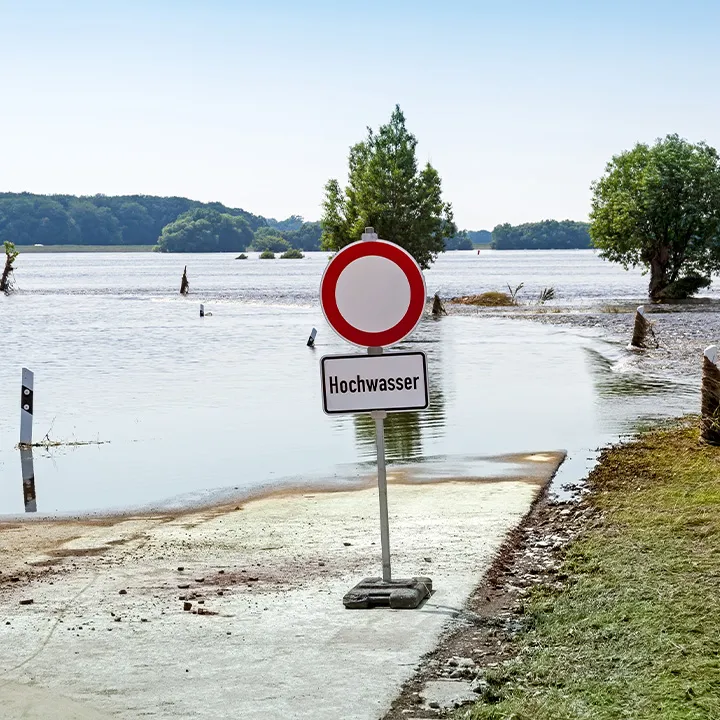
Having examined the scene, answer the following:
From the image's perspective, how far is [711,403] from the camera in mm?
12867

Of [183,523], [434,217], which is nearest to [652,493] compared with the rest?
[183,523]

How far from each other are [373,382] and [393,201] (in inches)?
2824

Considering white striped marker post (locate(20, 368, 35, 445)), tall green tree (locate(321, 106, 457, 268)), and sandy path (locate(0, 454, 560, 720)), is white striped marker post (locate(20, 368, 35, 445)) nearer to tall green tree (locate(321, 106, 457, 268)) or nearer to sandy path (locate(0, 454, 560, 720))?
sandy path (locate(0, 454, 560, 720))

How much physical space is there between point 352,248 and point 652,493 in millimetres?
4570

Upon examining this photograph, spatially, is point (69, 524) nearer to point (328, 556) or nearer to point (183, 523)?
point (183, 523)

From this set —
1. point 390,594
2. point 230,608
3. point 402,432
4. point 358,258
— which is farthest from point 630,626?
point 402,432

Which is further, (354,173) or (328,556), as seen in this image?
(354,173)

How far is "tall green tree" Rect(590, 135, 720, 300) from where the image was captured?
67312mm

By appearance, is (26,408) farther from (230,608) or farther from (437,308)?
(437,308)

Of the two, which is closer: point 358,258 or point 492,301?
point 358,258

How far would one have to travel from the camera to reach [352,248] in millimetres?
6988

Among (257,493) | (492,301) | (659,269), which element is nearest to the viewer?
(257,493)

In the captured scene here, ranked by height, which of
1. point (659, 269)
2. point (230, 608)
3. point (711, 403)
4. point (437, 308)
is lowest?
point (437, 308)

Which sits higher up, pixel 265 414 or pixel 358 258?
pixel 358 258
